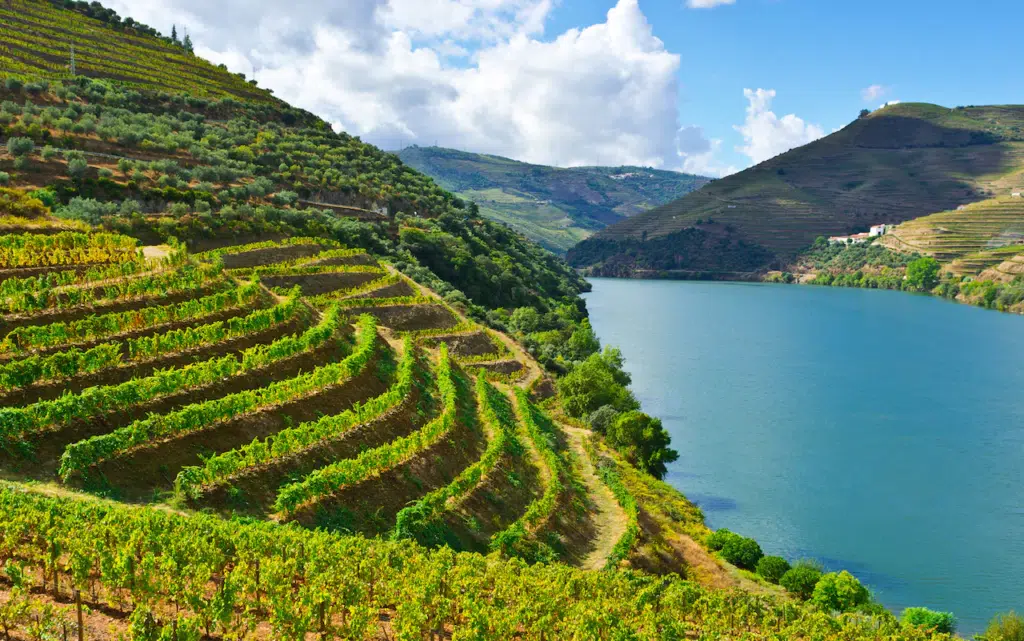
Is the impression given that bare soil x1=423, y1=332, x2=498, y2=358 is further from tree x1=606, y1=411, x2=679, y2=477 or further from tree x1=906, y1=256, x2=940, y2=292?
tree x1=906, y1=256, x2=940, y2=292

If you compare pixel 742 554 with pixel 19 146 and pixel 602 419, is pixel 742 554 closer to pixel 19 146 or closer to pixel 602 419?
pixel 602 419

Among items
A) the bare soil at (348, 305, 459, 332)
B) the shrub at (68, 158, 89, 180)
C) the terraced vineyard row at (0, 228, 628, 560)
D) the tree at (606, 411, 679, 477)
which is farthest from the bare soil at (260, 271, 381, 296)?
the tree at (606, 411, 679, 477)

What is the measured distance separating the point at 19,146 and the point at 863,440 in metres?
81.8

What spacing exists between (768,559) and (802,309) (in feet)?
426

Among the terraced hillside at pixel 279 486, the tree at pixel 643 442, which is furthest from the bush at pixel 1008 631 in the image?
the tree at pixel 643 442

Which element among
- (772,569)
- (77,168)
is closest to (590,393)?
(772,569)

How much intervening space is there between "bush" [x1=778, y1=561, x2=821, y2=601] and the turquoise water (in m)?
7.72

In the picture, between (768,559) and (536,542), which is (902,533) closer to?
(768,559)

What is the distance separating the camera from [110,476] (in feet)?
73.8

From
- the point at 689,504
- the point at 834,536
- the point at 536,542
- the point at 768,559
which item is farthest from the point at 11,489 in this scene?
the point at 834,536

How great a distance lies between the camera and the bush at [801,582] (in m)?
33.4

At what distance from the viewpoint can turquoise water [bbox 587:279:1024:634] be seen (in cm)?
4359

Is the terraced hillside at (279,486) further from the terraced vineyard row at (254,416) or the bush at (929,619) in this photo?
the bush at (929,619)

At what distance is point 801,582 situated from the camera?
110 feet
